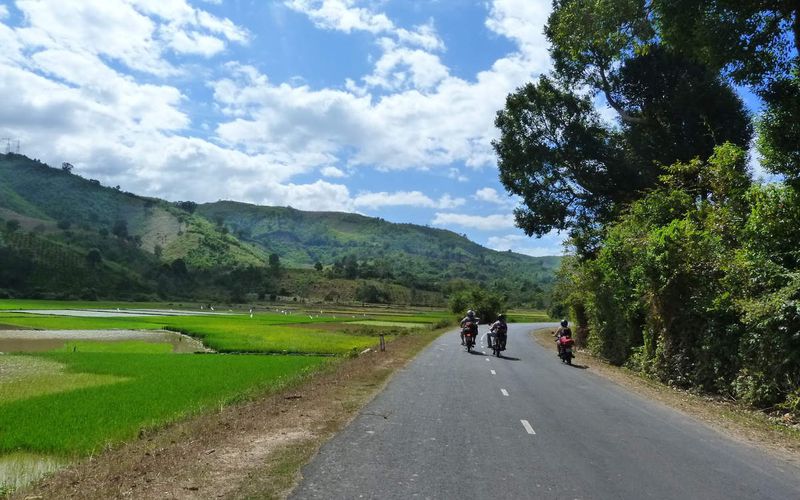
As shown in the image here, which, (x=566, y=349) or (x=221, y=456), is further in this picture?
(x=566, y=349)

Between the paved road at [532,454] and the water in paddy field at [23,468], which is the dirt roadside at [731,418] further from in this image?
the water in paddy field at [23,468]

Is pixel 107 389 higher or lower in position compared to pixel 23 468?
lower

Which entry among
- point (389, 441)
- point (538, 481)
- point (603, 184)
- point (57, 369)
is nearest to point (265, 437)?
point (389, 441)

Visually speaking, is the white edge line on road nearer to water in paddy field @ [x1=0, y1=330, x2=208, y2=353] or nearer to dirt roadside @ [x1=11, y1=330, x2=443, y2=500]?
dirt roadside @ [x1=11, y1=330, x2=443, y2=500]

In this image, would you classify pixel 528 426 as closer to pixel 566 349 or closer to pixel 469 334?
pixel 566 349

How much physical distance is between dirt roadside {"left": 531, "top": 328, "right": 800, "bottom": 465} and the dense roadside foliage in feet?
1.91

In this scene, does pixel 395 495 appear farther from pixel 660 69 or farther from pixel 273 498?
pixel 660 69

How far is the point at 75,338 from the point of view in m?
38.6

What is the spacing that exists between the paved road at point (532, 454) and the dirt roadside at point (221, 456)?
487 mm

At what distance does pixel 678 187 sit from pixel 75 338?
1465 inches

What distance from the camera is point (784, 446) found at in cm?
1016

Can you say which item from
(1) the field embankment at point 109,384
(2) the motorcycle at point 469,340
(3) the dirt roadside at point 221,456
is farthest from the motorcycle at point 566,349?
(3) the dirt roadside at point 221,456

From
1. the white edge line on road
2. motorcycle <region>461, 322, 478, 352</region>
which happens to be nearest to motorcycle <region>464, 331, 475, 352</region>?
motorcycle <region>461, 322, 478, 352</region>

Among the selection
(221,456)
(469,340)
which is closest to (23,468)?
(221,456)
